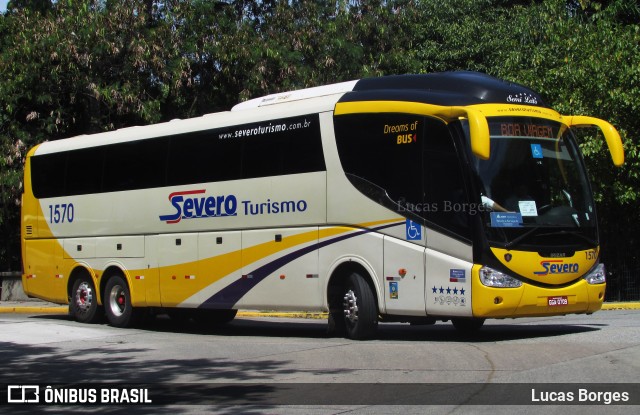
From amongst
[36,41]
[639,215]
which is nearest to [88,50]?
[36,41]

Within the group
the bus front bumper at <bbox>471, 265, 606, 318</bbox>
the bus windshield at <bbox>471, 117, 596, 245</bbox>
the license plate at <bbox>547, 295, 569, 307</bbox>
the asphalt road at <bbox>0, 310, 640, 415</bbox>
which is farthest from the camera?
the license plate at <bbox>547, 295, 569, 307</bbox>

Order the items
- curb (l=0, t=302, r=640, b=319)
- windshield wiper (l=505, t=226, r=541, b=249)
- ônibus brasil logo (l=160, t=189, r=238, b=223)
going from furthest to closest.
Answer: curb (l=0, t=302, r=640, b=319)
ônibus brasil logo (l=160, t=189, r=238, b=223)
windshield wiper (l=505, t=226, r=541, b=249)

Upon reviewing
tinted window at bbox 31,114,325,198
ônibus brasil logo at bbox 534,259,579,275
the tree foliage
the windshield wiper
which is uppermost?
the tree foliage

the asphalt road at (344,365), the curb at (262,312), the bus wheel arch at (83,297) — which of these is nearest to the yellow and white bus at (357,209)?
the bus wheel arch at (83,297)

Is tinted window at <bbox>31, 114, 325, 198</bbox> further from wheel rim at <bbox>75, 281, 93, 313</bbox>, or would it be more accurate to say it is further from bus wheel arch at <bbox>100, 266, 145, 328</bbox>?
wheel rim at <bbox>75, 281, 93, 313</bbox>

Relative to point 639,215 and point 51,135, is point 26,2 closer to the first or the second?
point 51,135

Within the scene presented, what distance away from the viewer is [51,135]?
27.0 metres

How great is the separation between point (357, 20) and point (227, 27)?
5.16m

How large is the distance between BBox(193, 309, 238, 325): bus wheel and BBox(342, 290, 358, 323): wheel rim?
15.9ft

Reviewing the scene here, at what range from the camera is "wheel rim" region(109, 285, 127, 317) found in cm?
1836

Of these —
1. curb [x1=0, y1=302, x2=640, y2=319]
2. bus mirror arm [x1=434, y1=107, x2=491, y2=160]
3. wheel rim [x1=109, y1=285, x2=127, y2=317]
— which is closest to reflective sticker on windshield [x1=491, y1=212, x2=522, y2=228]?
bus mirror arm [x1=434, y1=107, x2=491, y2=160]

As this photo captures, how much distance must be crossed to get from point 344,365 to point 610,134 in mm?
5592

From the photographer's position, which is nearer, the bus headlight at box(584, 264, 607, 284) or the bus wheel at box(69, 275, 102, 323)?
the bus headlight at box(584, 264, 607, 284)

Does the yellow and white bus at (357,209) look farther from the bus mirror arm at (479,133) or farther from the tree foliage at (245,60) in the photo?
the tree foliage at (245,60)
